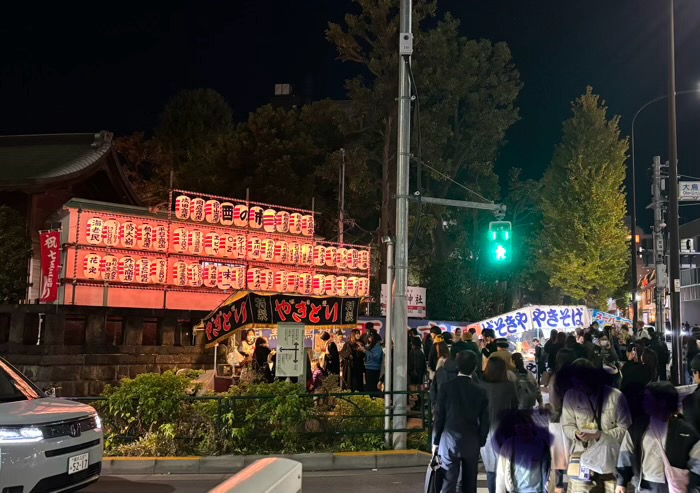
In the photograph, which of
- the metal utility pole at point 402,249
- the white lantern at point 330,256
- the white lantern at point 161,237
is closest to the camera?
the metal utility pole at point 402,249

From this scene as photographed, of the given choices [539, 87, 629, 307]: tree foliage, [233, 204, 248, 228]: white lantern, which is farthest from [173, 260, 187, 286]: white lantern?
[539, 87, 629, 307]: tree foliage

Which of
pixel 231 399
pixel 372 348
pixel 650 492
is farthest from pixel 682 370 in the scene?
pixel 650 492

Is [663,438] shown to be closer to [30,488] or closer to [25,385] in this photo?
[30,488]

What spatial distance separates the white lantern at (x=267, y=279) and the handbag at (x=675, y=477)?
2209 cm

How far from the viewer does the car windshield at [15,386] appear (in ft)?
25.7

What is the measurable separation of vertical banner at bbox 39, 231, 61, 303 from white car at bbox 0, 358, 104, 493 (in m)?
14.2

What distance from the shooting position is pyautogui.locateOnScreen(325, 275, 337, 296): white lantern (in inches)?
1150

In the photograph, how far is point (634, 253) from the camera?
35.1 meters

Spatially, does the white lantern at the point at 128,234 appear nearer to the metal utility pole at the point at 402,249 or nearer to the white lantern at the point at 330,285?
the white lantern at the point at 330,285

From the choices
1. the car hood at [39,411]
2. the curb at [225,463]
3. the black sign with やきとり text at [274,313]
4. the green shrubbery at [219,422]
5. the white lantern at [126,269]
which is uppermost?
the white lantern at [126,269]

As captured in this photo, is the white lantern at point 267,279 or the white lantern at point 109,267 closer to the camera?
the white lantern at point 109,267

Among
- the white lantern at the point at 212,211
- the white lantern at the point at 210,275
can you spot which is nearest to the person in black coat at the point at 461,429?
the white lantern at the point at 210,275

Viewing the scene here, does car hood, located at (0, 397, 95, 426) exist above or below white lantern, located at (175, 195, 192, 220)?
below

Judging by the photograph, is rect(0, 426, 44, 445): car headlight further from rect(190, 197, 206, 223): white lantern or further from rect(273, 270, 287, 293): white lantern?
rect(273, 270, 287, 293): white lantern
